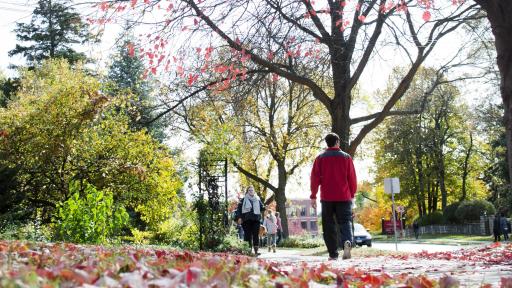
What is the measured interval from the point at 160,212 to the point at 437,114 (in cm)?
3642

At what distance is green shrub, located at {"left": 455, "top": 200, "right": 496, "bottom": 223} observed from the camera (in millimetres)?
43469

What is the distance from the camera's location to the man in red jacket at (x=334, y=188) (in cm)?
920

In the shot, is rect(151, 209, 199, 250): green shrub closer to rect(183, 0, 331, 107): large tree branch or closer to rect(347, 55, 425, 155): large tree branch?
rect(347, 55, 425, 155): large tree branch

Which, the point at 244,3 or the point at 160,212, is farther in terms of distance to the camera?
the point at 160,212

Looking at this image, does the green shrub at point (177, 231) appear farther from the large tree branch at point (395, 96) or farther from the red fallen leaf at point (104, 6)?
the red fallen leaf at point (104, 6)

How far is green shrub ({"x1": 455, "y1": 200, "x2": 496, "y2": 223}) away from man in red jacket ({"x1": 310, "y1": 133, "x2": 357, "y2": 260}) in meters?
37.5

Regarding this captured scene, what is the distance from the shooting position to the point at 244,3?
35.6ft

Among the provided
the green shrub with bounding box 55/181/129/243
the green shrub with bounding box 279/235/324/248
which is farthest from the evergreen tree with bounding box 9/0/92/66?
the green shrub with bounding box 55/181/129/243

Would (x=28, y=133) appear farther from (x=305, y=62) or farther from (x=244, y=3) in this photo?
(x=244, y=3)

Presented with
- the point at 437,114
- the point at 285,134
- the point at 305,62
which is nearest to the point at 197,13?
the point at 305,62

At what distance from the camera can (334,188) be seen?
919 centimetres

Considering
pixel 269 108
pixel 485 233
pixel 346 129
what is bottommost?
pixel 485 233

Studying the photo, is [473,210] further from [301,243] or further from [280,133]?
[301,243]

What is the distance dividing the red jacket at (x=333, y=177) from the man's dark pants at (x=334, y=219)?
117mm
